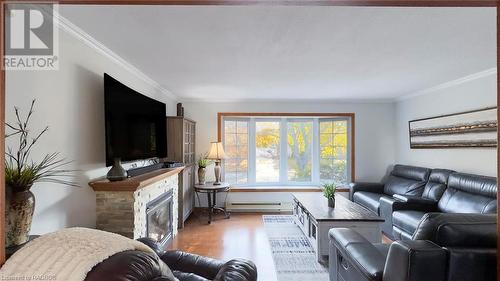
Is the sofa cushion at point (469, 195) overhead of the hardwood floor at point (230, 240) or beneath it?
overhead

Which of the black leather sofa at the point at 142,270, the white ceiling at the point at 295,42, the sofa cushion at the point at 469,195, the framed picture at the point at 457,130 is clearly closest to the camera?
the black leather sofa at the point at 142,270

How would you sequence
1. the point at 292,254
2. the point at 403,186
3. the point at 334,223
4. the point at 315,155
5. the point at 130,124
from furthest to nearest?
the point at 315,155
the point at 403,186
the point at 292,254
the point at 334,223
the point at 130,124

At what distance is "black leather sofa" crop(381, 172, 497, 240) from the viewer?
3049 millimetres

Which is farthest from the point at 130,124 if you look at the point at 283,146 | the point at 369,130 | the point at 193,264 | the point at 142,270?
the point at 369,130

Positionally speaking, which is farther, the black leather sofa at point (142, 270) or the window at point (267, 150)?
the window at point (267, 150)

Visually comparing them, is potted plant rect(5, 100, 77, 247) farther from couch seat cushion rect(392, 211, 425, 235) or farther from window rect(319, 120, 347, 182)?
window rect(319, 120, 347, 182)

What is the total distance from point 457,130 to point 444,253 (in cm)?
326

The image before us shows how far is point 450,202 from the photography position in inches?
136

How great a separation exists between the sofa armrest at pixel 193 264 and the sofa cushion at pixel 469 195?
2.91 m

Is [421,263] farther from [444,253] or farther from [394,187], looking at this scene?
[394,187]

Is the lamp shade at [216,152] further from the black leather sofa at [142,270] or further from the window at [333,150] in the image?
the black leather sofa at [142,270]

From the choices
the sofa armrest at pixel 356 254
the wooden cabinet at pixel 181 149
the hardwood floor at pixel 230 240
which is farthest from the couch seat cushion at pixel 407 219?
the wooden cabinet at pixel 181 149

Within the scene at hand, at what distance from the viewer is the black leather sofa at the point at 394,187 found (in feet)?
13.8
